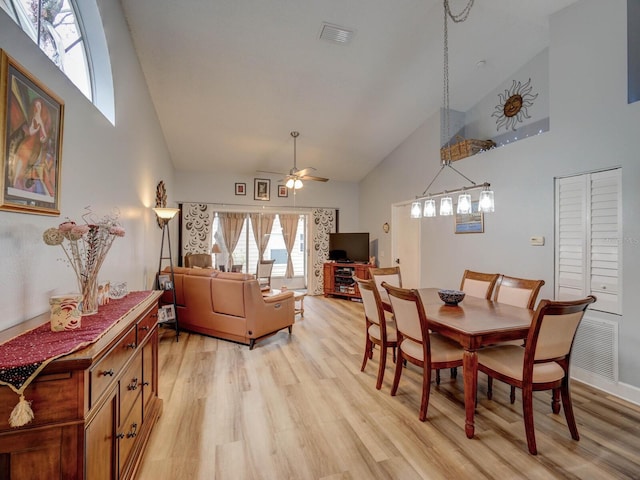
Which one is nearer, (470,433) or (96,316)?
(96,316)

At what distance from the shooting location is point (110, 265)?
2.43 metres

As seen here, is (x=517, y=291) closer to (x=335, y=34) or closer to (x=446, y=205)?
(x=446, y=205)

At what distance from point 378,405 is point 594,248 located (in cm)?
252

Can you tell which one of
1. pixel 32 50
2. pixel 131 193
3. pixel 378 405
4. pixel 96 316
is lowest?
pixel 378 405

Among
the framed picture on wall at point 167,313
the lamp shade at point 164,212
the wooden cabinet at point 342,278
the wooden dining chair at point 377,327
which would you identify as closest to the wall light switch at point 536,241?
the wooden dining chair at point 377,327

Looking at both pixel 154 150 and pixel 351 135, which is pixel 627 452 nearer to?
pixel 351 135

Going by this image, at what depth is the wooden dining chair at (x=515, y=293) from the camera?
2533 mm

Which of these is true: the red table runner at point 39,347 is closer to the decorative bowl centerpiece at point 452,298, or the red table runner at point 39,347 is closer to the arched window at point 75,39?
the arched window at point 75,39

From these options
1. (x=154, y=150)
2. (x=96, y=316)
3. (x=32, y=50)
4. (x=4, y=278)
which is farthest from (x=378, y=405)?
(x=154, y=150)

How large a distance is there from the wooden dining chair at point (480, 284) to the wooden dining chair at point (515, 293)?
54 mm

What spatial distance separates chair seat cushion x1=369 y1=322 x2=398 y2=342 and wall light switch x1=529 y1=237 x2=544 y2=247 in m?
1.88

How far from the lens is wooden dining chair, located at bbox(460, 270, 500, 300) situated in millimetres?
2986

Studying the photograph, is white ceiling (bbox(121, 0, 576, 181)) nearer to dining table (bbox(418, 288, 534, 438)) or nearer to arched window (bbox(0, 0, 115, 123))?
arched window (bbox(0, 0, 115, 123))

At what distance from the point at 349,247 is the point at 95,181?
206 inches
